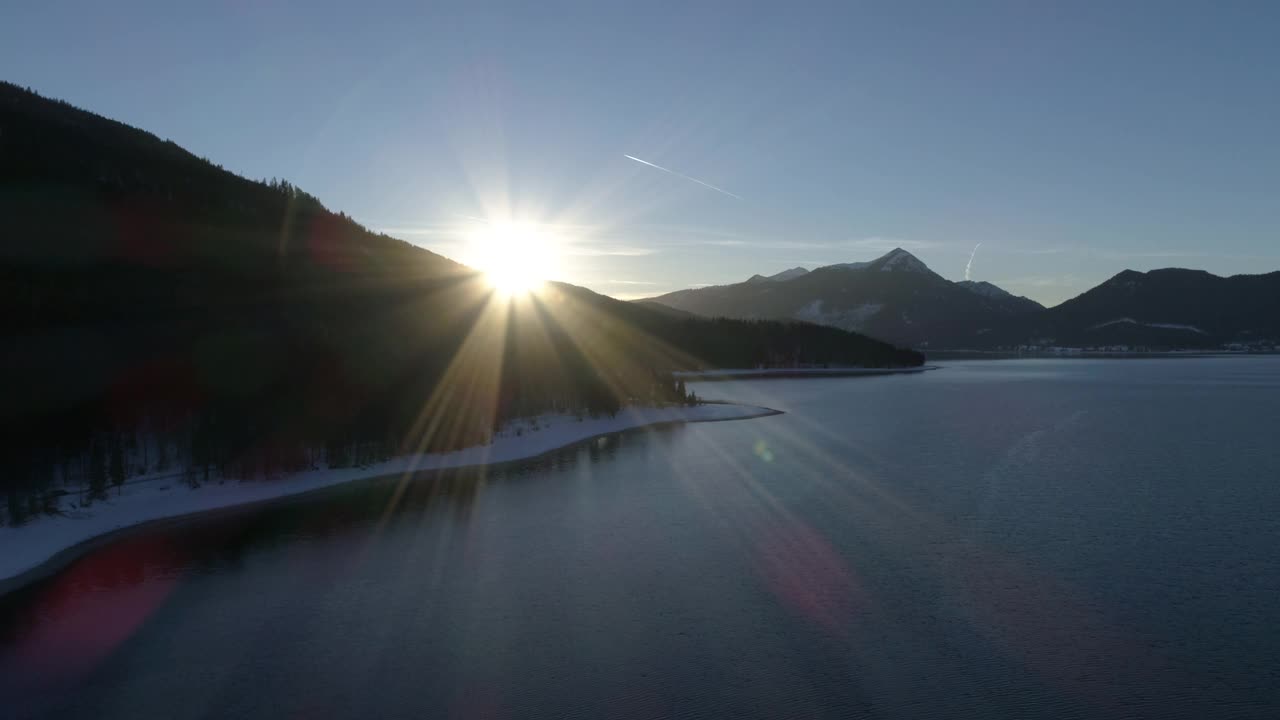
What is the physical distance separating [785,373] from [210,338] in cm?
13830

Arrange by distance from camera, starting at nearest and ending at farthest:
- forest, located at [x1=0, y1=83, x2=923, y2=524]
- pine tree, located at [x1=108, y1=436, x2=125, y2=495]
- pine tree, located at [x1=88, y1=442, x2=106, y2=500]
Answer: pine tree, located at [x1=88, y1=442, x2=106, y2=500]
pine tree, located at [x1=108, y1=436, x2=125, y2=495]
forest, located at [x1=0, y1=83, x2=923, y2=524]

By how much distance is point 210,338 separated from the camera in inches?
1617

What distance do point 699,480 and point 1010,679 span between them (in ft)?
73.3

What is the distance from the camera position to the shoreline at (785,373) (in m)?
152

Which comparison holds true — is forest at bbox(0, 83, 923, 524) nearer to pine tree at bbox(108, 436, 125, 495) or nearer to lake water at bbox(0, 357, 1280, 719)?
pine tree at bbox(108, 436, 125, 495)

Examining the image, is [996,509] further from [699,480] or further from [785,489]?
[699,480]

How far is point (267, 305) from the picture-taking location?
52.4m

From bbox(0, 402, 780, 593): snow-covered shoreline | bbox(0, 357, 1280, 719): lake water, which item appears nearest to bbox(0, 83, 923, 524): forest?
bbox(0, 402, 780, 593): snow-covered shoreline

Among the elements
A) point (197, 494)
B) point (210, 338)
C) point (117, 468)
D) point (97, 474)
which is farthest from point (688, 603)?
point (210, 338)

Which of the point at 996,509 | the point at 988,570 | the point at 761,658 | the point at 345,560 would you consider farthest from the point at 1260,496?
the point at 345,560

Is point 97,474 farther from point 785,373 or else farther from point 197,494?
point 785,373

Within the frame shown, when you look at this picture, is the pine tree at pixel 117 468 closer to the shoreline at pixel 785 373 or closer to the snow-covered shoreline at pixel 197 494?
the snow-covered shoreline at pixel 197 494

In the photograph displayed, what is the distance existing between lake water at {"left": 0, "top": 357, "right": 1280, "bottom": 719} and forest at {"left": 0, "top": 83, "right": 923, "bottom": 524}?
24.5 ft

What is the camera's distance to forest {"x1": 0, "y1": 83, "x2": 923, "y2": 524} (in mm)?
32500
